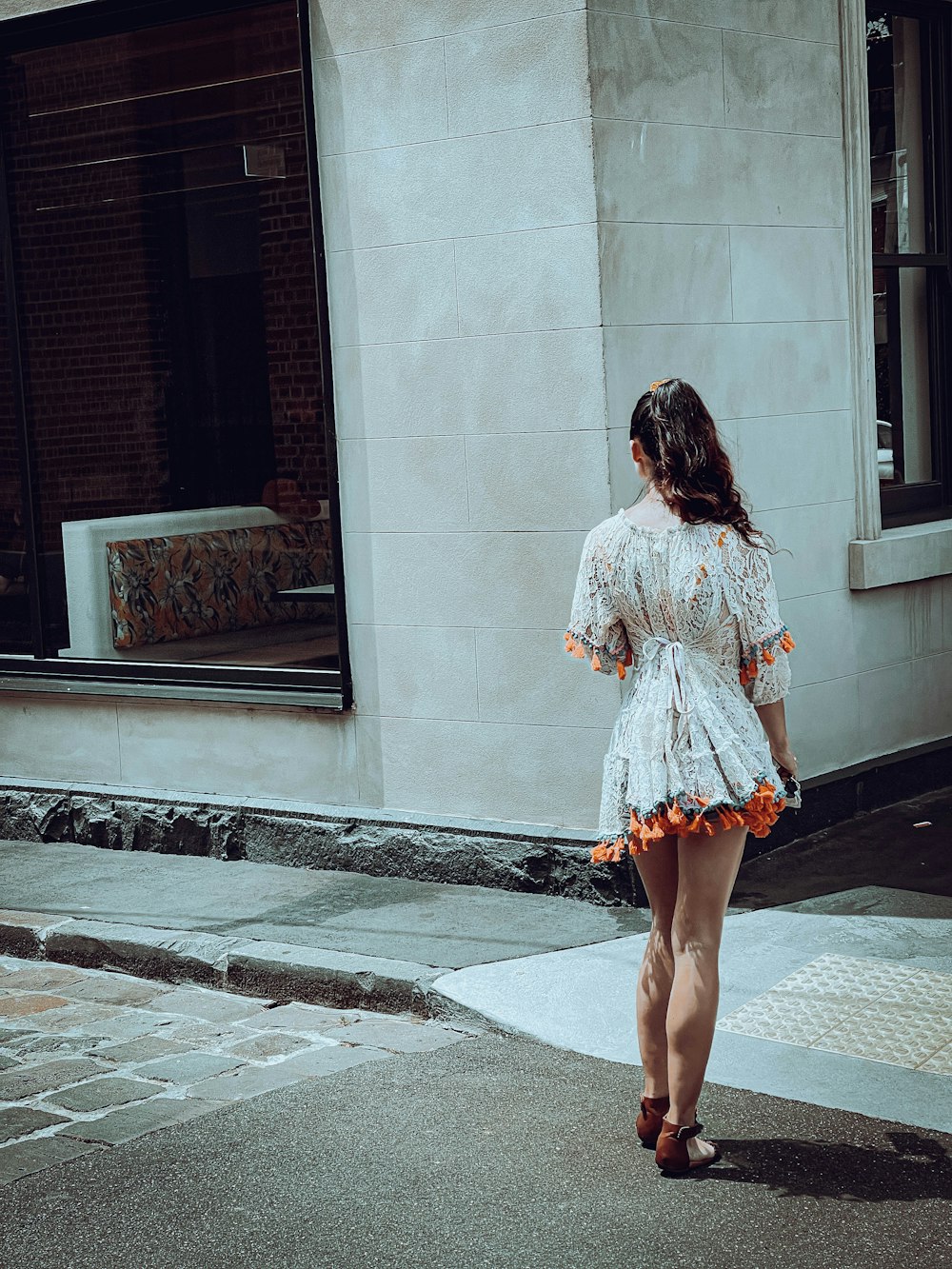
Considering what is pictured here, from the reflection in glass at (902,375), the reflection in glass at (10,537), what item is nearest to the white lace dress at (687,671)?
the reflection in glass at (902,375)

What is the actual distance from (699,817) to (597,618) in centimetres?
62

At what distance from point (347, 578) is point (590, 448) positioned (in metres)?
1.48

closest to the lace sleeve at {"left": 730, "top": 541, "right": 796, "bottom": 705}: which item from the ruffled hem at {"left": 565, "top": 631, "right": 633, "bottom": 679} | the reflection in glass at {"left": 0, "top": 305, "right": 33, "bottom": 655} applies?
the ruffled hem at {"left": 565, "top": 631, "right": 633, "bottom": 679}

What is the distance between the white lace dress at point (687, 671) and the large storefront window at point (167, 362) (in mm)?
3369

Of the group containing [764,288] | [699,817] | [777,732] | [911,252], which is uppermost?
[911,252]

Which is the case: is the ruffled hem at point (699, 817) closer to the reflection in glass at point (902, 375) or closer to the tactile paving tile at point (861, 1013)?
the tactile paving tile at point (861, 1013)

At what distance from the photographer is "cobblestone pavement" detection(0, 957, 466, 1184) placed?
5.14m

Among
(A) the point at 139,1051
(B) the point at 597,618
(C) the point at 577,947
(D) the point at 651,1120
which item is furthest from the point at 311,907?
(B) the point at 597,618

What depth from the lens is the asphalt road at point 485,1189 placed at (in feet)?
13.6

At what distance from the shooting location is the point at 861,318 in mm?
8133

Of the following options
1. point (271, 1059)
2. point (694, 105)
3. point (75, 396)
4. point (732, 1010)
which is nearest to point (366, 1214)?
point (271, 1059)

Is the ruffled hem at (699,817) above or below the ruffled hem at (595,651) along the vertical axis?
below

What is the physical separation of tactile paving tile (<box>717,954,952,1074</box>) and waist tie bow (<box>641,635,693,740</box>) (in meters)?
1.45

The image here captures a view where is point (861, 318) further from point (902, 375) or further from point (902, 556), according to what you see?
point (902, 556)
